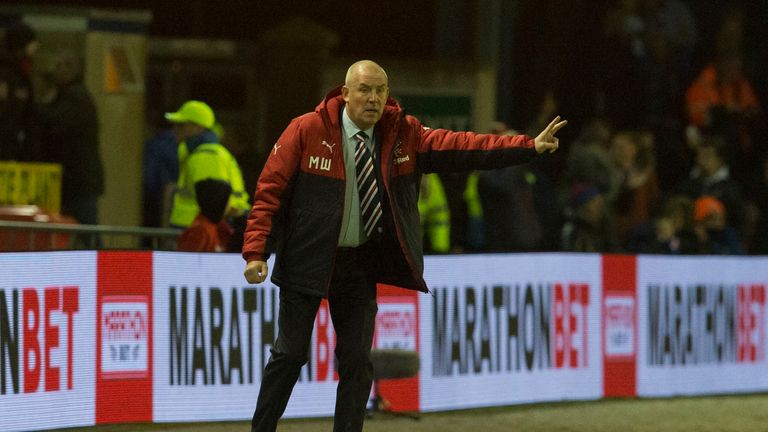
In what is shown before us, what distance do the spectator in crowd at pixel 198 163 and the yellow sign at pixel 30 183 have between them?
6.31ft

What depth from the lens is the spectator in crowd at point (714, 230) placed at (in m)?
15.2

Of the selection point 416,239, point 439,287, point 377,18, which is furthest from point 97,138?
point 377,18

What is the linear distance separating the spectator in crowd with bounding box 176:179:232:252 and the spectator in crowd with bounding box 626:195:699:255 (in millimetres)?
4281

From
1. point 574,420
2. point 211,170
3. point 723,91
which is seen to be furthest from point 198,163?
point 723,91

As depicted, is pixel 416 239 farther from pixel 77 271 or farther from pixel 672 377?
pixel 672 377

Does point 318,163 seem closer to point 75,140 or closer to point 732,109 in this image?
point 75,140

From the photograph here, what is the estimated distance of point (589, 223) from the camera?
15.4m

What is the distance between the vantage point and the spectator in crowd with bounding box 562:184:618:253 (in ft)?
50.2

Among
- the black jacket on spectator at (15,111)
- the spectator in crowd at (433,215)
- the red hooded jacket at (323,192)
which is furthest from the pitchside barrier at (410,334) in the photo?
the black jacket on spectator at (15,111)

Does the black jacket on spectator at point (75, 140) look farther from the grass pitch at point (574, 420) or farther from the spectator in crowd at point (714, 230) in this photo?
the spectator in crowd at point (714, 230)

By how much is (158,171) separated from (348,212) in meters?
7.12

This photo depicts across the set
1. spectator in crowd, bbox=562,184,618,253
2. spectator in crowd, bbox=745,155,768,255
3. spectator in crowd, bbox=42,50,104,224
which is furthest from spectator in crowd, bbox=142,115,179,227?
spectator in crowd, bbox=745,155,768,255

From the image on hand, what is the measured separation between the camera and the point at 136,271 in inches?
424

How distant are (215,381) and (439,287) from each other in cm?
182
